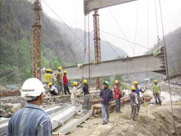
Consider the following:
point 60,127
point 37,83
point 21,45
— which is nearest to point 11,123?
point 37,83

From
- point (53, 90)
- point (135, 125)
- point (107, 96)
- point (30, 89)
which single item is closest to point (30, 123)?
point (30, 89)

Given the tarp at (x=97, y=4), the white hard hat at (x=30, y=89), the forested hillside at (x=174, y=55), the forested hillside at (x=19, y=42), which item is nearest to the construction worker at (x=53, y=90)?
the tarp at (x=97, y=4)

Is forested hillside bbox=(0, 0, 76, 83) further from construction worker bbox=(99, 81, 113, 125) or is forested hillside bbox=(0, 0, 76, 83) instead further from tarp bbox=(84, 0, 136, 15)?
construction worker bbox=(99, 81, 113, 125)

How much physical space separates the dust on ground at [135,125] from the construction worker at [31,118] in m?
4.10

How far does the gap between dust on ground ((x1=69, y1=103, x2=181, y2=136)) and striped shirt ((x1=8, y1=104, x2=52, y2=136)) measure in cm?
410

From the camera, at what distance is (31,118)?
159 cm

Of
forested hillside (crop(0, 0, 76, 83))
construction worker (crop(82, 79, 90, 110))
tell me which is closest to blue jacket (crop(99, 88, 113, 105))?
construction worker (crop(82, 79, 90, 110))

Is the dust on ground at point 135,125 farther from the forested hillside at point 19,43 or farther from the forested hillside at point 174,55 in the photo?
the forested hillside at point 19,43

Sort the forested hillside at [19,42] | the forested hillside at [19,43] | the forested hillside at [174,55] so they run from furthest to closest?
the forested hillside at [19,42] → the forested hillside at [19,43] → the forested hillside at [174,55]

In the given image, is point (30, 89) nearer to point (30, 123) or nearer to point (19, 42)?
point (30, 123)

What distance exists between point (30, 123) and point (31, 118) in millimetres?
45

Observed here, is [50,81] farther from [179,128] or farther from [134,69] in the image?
[179,128]

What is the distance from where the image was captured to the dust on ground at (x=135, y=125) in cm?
579

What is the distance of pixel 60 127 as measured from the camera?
5.59 meters
